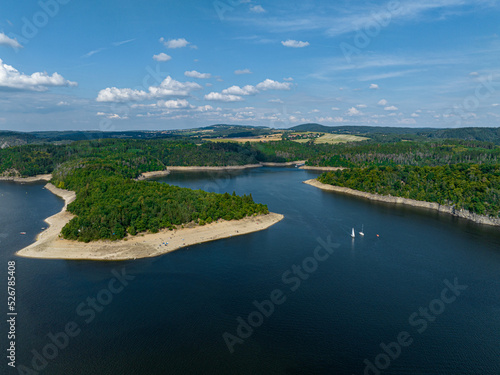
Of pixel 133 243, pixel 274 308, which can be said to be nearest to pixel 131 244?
pixel 133 243

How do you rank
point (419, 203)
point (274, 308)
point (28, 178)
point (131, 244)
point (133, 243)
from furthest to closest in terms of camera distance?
1. point (28, 178)
2. point (419, 203)
3. point (133, 243)
4. point (131, 244)
5. point (274, 308)

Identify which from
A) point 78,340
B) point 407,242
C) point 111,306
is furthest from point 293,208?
point 78,340

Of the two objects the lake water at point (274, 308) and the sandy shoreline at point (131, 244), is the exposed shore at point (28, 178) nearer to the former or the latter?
the lake water at point (274, 308)

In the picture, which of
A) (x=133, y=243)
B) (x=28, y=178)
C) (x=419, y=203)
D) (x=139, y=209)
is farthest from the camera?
(x=28, y=178)

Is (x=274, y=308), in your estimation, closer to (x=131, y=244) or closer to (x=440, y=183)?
(x=131, y=244)

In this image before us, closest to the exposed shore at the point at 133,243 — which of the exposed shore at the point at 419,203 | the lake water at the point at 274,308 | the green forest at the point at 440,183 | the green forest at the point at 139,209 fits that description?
the green forest at the point at 139,209

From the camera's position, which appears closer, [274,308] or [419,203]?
[274,308]
